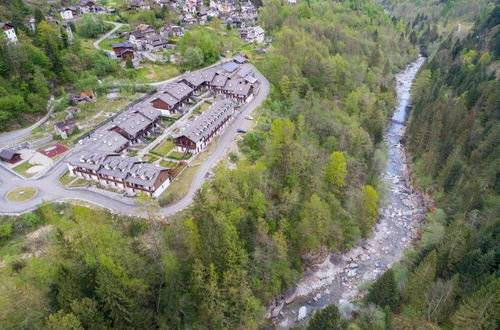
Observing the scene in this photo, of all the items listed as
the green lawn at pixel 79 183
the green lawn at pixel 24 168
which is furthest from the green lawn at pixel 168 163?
the green lawn at pixel 24 168

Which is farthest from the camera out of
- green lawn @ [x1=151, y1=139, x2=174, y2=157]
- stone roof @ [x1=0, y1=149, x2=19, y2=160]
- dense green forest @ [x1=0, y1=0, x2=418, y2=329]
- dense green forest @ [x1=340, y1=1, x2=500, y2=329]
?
green lawn @ [x1=151, y1=139, x2=174, y2=157]

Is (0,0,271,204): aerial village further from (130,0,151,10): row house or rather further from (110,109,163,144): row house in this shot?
(130,0,151,10): row house

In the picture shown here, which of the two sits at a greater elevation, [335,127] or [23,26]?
[23,26]

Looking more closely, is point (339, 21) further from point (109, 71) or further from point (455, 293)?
point (455, 293)

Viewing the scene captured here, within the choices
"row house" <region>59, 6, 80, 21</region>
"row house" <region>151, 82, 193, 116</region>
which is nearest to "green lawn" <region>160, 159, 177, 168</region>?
"row house" <region>151, 82, 193, 116</region>

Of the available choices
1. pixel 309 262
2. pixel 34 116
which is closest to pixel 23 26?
pixel 34 116

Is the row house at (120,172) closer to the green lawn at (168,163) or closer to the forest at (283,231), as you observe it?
the green lawn at (168,163)
